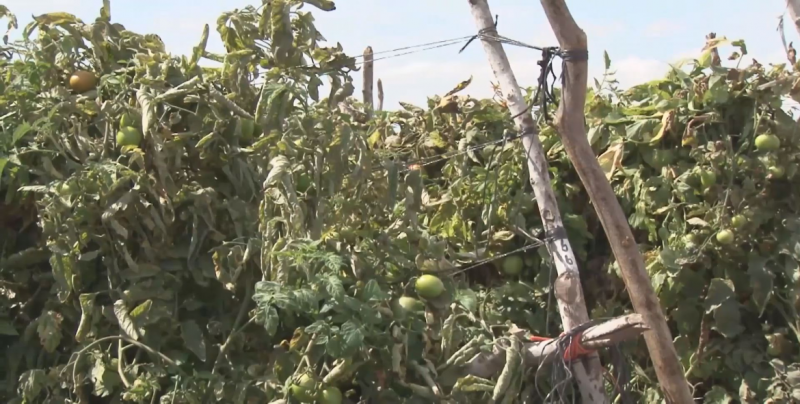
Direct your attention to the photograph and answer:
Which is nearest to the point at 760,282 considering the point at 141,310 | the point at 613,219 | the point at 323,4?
the point at 613,219

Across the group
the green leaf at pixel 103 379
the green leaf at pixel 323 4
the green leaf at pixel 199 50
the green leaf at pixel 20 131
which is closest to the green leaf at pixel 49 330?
the green leaf at pixel 103 379

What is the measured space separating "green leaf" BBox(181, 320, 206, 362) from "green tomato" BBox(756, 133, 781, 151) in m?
1.97

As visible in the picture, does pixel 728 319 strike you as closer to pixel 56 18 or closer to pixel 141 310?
pixel 141 310

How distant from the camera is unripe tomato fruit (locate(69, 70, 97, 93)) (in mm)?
2572

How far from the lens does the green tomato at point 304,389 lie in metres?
→ 2.08

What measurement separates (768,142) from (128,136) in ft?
6.83

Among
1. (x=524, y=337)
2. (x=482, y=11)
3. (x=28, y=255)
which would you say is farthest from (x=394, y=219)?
(x=28, y=255)

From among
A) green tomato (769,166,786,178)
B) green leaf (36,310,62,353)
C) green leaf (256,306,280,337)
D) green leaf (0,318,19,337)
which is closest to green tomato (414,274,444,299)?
green leaf (256,306,280,337)

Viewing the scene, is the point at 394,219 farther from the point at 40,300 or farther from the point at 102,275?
the point at 40,300

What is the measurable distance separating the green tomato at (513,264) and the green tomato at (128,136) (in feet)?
5.19

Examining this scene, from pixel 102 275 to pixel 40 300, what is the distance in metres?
0.24

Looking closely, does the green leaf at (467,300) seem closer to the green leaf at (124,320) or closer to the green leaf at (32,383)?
the green leaf at (124,320)

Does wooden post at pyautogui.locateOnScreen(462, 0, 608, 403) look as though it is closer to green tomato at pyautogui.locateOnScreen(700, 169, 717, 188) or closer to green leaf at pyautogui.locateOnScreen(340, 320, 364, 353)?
green tomato at pyautogui.locateOnScreen(700, 169, 717, 188)

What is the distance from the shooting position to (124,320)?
228cm
